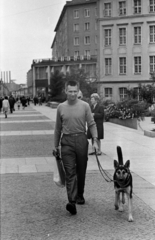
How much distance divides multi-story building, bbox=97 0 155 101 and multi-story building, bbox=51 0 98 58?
32.9 m

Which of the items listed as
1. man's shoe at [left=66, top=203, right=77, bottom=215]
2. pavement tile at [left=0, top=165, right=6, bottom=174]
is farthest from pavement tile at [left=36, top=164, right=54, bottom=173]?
man's shoe at [left=66, top=203, right=77, bottom=215]

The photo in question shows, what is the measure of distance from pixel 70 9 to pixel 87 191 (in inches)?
3678

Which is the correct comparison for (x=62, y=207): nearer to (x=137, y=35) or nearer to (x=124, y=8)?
(x=137, y=35)

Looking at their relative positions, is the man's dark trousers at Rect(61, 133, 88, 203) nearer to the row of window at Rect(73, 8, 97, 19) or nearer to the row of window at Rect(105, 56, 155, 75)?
the row of window at Rect(105, 56, 155, 75)

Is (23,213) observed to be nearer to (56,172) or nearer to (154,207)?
(56,172)

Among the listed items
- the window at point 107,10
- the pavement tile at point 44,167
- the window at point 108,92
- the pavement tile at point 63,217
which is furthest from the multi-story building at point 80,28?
the pavement tile at point 63,217

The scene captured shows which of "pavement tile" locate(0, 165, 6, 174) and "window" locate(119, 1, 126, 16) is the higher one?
"window" locate(119, 1, 126, 16)

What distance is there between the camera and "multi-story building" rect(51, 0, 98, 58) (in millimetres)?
97000

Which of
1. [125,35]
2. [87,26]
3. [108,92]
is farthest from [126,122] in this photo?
[87,26]

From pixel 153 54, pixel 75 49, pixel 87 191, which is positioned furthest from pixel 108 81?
pixel 87 191

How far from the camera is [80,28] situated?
99250mm

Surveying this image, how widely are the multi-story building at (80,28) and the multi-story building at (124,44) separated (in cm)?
3289

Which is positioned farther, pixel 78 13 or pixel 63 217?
pixel 78 13

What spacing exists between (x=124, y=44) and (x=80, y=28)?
123ft
